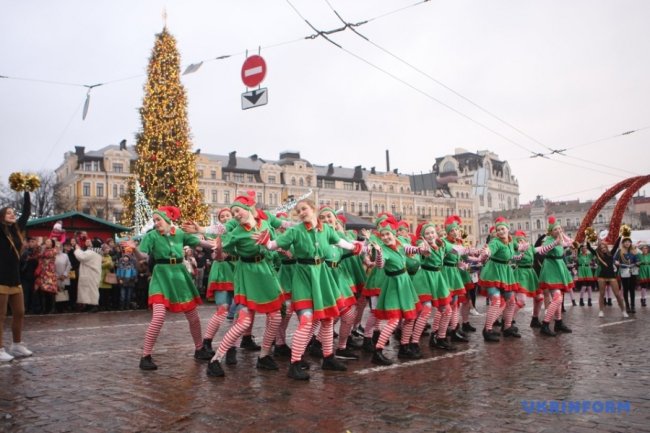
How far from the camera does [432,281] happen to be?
9148 millimetres

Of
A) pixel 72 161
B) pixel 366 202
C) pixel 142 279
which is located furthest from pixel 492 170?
pixel 142 279

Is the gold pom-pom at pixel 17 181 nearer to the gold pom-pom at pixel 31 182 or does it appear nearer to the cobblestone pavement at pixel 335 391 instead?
the gold pom-pom at pixel 31 182

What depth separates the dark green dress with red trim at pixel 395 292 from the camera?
7859 millimetres

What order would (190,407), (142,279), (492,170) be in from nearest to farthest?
1. (190,407)
2. (142,279)
3. (492,170)

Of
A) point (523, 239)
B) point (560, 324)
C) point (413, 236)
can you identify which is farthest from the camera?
point (523, 239)

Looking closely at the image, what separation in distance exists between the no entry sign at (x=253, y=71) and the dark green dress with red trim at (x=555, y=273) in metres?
8.22

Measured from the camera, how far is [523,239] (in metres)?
11.8

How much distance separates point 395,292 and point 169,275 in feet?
9.97

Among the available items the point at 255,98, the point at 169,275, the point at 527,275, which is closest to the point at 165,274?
the point at 169,275

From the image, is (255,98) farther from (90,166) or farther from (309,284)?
(90,166)

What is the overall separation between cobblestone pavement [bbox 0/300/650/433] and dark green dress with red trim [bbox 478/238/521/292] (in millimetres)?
1133

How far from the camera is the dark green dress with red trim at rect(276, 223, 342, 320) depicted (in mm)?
7047

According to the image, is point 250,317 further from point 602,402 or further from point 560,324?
point 560,324

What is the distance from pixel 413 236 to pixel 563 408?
461 centimetres
